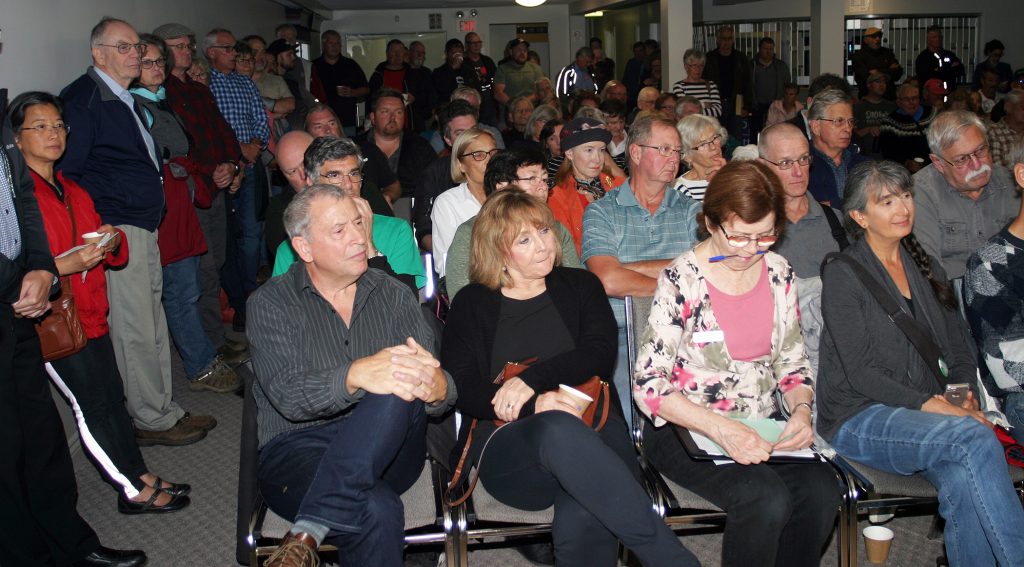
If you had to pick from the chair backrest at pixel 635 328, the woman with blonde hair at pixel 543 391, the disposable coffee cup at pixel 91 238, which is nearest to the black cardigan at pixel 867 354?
the chair backrest at pixel 635 328

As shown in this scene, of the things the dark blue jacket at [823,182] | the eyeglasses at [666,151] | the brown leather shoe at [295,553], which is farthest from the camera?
the dark blue jacket at [823,182]

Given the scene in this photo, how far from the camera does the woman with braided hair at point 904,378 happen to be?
2.44m

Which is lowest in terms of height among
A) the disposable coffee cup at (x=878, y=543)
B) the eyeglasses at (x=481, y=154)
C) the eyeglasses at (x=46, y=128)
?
the disposable coffee cup at (x=878, y=543)

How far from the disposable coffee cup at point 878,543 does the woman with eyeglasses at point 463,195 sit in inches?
85.9

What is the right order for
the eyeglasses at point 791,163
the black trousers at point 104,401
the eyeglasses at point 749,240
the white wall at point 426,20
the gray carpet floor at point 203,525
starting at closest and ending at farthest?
the eyeglasses at point 749,240
the gray carpet floor at point 203,525
the black trousers at point 104,401
the eyeglasses at point 791,163
the white wall at point 426,20

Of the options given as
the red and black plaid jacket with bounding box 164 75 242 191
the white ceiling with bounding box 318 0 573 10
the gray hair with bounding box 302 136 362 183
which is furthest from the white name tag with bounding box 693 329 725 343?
the white ceiling with bounding box 318 0 573 10

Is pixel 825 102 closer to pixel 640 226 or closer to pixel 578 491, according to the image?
pixel 640 226

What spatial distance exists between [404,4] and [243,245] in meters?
11.2

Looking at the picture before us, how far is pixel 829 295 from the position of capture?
2777mm

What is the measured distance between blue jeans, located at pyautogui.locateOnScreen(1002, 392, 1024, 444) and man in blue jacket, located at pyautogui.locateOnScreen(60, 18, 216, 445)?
356cm

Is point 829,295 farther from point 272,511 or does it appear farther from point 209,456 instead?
point 209,456

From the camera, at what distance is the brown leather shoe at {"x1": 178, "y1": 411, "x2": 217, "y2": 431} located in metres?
4.31

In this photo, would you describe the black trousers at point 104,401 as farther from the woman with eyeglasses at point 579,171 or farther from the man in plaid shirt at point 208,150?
the woman with eyeglasses at point 579,171

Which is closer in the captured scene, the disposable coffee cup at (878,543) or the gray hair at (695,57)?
the disposable coffee cup at (878,543)
